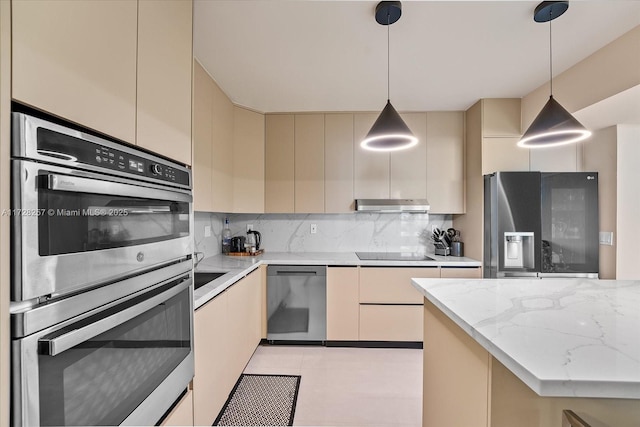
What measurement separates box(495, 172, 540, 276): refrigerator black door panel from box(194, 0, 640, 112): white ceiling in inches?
33.0

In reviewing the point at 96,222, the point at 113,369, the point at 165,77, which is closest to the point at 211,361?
the point at 113,369

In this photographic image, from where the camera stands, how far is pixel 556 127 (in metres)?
1.60

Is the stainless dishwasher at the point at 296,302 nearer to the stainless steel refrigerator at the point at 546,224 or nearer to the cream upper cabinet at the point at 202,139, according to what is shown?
the cream upper cabinet at the point at 202,139

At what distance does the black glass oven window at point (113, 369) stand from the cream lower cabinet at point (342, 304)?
5.92 ft

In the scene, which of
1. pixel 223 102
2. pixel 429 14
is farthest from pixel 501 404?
pixel 223 102

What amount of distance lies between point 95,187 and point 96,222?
97 millimetres

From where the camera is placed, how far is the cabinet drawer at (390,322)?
2852 millimetres

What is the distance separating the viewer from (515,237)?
2.60 metres

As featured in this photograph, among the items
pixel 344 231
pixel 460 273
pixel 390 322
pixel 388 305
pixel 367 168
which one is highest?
pixel 367 168

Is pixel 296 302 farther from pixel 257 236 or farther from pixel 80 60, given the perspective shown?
pixel 80 60

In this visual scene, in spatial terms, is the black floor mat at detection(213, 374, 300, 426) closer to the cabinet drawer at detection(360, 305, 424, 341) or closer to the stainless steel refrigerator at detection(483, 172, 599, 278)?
the cabinet drawer at detection(360, 305, 424, 341)

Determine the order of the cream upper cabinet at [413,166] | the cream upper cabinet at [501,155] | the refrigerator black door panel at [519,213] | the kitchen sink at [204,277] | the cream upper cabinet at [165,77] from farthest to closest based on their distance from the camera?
the cream upper cabinet at [413,166], the cream upper cabinet at [501,155], the refrigerator black door panel at [519,213], the kitchen sink at [204,277], the cream upper cabinet at [165,77]

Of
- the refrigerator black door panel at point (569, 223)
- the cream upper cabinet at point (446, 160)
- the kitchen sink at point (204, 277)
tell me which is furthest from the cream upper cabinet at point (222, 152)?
the refrigerator black door panel at point (569, 223)

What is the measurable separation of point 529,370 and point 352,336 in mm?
2365
